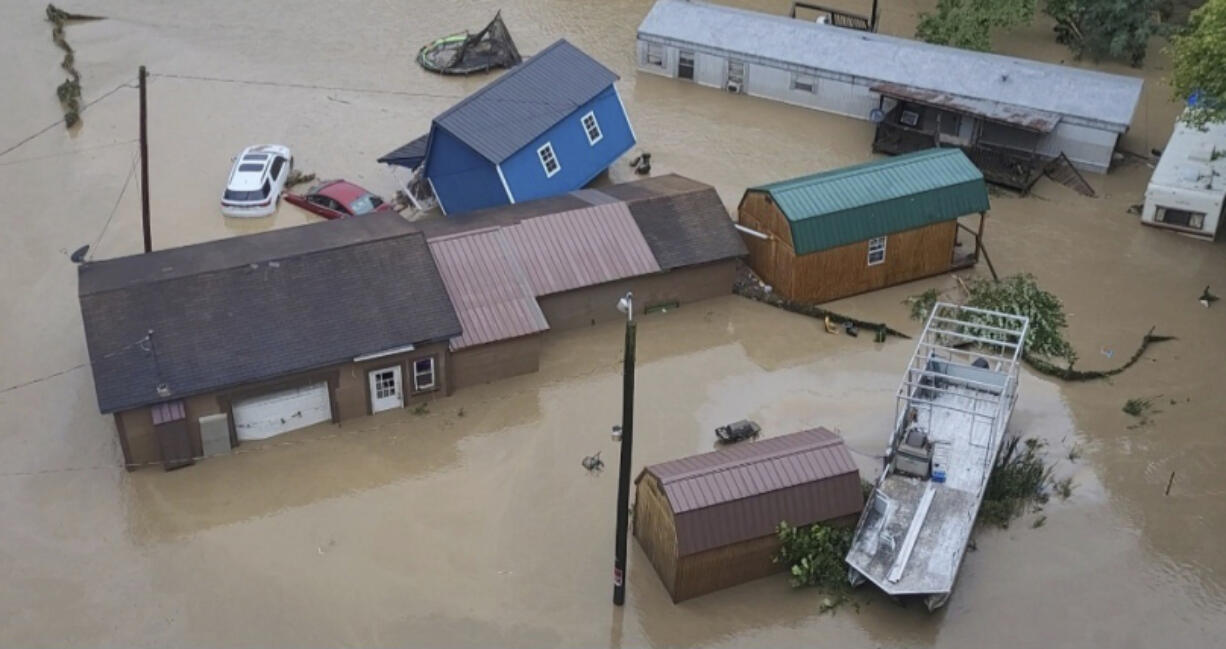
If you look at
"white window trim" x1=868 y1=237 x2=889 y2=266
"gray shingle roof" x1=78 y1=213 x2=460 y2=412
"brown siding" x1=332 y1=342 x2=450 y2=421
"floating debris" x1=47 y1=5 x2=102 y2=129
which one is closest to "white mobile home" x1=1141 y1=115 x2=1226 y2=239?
"white window trim" x1=868 y1=237 x2=889 y2=266

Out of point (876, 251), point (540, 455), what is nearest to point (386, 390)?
point (540, 455)

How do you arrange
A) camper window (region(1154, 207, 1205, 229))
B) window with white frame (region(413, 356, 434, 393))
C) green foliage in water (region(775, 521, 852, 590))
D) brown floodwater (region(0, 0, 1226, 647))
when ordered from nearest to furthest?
brown floodwater (region(0, 0, 1226, 647)) → green foliage in water (region(775, 521, 852, 590)) → window with white frame (region(413, 356, 434, 393)) → camper window (region(1154, 207, 1205, 229))

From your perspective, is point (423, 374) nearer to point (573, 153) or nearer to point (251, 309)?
point (251, 309)

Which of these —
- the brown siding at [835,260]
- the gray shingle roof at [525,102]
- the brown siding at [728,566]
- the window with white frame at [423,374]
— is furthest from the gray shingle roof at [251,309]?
the brown siding at [835,260]

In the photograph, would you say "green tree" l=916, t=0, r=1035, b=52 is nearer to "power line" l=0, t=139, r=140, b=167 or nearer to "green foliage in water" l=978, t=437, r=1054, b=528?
"green foliage in water" l=978, t=437, r=1054, b=528

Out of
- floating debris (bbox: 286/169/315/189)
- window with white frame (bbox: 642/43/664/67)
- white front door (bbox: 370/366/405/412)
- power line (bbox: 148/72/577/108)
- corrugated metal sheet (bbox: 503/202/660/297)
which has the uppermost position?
window with white frame (bbox: 642/43/664/67)

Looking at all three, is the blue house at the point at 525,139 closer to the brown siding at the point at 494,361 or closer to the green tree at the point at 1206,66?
the brown siding at the point at 494,361

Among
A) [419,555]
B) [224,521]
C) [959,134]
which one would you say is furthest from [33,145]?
[959,134]
